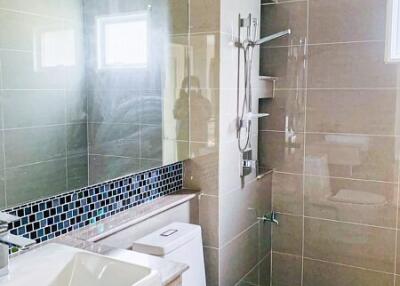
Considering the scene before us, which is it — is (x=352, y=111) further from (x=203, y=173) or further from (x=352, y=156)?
(x=203, y=173)

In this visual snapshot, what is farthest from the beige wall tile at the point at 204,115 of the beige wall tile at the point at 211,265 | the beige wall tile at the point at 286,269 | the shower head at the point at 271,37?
the beige wall tile at the point at 286,269

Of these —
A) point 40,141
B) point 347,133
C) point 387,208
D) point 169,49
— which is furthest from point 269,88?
point 40,141

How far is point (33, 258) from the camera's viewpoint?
146 centimetres

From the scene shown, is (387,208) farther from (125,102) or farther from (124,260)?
(124,260)

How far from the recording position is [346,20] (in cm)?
279

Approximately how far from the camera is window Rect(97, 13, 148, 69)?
216 centimetres

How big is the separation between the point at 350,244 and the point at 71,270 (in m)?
2.07

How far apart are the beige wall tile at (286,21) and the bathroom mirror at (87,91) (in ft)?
2.65

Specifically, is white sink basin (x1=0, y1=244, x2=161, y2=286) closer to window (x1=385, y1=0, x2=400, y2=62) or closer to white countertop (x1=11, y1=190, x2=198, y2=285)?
white countertop (x1=11, y1=190, x2=198, y2=285)

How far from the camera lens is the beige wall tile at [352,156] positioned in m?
2.76

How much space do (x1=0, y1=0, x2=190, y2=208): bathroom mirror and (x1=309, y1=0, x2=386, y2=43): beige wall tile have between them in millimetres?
964

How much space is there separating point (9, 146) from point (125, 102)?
0.74 metres

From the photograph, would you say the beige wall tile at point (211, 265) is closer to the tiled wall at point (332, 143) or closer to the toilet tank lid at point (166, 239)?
the toilet tank lid at point (166, 239)

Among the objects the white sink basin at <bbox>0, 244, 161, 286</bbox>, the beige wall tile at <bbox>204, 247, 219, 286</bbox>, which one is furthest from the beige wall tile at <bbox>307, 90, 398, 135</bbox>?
the white sink basin at <bbox>0, 244, 161, 286</bbox>
